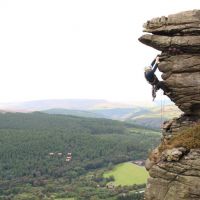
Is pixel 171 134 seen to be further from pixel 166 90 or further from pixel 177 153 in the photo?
pixel 177 153

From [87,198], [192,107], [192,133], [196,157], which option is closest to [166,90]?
[192,107]

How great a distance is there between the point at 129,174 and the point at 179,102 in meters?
154

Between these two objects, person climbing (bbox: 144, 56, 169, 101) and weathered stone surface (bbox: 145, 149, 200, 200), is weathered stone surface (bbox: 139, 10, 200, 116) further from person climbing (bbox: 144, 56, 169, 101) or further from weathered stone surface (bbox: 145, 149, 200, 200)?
weathered stone surface (bbox: 145, 149, 200, 200)

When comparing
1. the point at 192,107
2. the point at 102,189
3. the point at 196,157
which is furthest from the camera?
the point at 102,189

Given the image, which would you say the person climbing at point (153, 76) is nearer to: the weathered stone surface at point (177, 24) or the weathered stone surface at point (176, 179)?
the weathered stone surface at point (177, 24)

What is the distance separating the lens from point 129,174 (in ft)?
588

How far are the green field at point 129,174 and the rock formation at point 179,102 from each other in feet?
447

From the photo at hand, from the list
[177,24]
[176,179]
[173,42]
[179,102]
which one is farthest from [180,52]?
[176,179]

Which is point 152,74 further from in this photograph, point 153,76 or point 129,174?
point 129,174

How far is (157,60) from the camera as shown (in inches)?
1104

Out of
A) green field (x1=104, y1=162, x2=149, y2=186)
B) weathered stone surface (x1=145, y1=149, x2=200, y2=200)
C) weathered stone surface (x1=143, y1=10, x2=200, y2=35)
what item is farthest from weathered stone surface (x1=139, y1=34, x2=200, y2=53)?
green field (x1=104, y1=162, x2=149, y2=186)

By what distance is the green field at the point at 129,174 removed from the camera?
6530 inches

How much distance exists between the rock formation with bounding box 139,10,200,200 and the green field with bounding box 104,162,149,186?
13614cm

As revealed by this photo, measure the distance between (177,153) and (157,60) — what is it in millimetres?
6745
